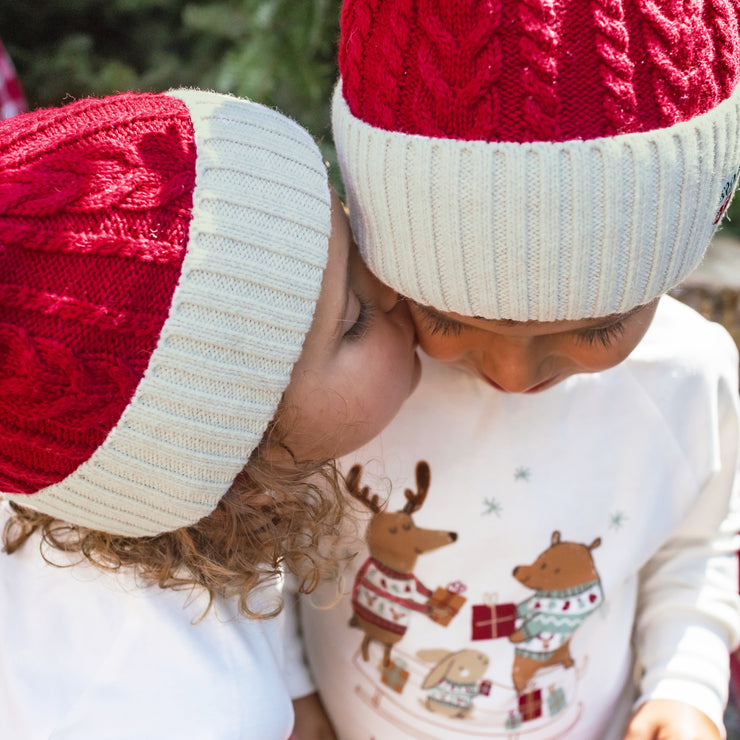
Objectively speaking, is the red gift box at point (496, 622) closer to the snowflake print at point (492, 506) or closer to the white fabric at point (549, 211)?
the snowflake print at point (492, 506)

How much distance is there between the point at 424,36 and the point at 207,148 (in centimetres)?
28

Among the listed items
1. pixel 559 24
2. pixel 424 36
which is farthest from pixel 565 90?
pixel 424 36

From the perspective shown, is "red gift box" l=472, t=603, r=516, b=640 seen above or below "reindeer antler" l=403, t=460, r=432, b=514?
below

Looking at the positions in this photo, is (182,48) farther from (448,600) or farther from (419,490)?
(448,600)

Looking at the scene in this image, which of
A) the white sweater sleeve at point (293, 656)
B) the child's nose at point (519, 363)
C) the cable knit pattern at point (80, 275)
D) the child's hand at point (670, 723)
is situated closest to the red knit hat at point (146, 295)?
the cable knit pattern at point (80, 275)

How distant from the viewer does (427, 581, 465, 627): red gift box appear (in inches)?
53.1

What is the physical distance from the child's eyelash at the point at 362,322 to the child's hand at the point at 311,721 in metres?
0.80

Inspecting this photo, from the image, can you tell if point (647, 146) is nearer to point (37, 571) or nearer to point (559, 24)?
point (559, 24)

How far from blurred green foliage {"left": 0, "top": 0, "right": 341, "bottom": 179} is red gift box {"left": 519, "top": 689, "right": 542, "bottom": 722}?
118 cm

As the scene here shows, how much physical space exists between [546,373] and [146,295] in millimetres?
562

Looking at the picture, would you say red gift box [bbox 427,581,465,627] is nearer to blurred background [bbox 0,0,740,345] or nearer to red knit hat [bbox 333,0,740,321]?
red knit hat [bbox 333,0,740,321]

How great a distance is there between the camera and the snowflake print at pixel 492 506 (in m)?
1.34

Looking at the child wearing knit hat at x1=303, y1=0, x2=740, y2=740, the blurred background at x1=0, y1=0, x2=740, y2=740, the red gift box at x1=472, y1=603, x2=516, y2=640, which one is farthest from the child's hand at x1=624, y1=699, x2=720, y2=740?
the blurred background at x1=0, y1=0, x2=740, y2=740

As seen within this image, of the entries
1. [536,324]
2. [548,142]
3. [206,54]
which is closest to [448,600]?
[536,324]
